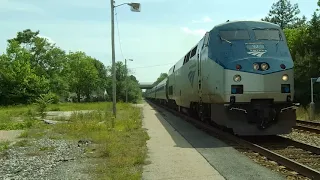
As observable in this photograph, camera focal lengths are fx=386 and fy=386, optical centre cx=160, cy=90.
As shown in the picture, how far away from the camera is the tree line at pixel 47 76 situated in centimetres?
5677

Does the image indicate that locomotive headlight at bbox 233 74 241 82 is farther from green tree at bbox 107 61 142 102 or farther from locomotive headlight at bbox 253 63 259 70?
green tree at bbox 107 61 142 102

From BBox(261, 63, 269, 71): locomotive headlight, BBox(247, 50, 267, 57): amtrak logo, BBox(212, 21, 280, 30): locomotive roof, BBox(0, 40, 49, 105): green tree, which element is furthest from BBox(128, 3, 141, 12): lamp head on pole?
BBox(0, 40, 49, 105): green tree

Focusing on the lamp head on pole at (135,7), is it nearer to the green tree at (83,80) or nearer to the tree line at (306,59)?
the tree line at (306,59)

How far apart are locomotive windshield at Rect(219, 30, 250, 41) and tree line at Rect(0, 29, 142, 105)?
31038 millimetres

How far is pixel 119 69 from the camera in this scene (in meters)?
78.2

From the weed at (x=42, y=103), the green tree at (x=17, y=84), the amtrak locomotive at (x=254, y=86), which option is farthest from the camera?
the green tree at (x=17, y=84)

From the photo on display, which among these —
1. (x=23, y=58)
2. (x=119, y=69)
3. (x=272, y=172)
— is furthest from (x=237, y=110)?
(x=119, y=69)

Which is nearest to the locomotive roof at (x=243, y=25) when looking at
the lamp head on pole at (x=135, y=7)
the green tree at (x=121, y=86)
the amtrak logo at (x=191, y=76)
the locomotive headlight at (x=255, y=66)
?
the locomotive headlight at (x=255, y=66)

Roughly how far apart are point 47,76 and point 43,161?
6604cm

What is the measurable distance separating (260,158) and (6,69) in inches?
2124

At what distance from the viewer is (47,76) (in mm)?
73562

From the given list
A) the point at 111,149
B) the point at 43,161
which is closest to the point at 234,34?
the point at 111,149

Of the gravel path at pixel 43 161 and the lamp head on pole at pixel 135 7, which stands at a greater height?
the lamp head on pole at pixel 135 7

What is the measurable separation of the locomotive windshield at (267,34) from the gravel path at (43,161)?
703 cm
